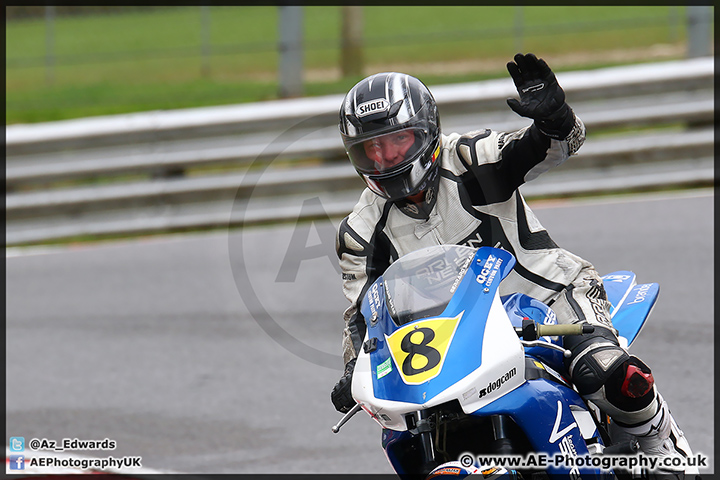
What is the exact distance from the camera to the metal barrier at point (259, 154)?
9.86 metres

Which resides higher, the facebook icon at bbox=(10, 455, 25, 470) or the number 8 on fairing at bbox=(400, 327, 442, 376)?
the number 8 on fairing at bbox=(400, 327, 442, 376)

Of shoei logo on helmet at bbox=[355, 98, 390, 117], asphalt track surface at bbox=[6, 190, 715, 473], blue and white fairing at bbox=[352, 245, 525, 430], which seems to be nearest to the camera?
blue and white fairing at bbox=[352, 245, 525, 430]

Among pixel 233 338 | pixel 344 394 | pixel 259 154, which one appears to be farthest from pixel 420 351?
pixel 259 154

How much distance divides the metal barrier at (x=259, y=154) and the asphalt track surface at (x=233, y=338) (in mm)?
314

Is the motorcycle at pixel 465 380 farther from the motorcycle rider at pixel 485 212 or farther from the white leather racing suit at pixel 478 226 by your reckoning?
the white leather racing suit at pixel 478 226

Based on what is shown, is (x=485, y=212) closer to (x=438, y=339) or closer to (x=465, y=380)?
(x=438, y=339)

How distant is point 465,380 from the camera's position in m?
3.01

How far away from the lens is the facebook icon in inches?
213

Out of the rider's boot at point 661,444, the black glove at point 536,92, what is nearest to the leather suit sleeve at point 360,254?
the black glove at point 536,92

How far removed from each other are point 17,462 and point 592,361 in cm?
350

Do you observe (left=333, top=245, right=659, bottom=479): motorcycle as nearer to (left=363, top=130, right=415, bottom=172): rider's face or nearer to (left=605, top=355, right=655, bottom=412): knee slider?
(left=605, top=355, right=655, bottom=412): knee slider

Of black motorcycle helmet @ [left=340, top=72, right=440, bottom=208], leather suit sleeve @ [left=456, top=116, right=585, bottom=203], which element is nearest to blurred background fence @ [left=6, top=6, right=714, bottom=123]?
leather suit sleeve @ [left=456, top=116, right=585, bottom=203]

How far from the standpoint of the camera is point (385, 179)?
3771 mm

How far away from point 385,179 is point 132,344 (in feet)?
13.8
